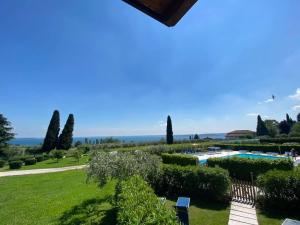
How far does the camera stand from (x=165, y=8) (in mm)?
1529

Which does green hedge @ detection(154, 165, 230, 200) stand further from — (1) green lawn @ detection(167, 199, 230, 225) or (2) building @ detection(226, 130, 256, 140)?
(2) building @ detection(226, 130, 256, 140)

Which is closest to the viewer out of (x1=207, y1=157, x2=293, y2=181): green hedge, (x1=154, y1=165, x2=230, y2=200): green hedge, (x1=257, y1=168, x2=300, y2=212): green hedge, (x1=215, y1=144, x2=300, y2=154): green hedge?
(x1=257, y1=168, x2=300, y2=212): green hedge

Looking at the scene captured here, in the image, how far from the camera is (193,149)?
2780cm

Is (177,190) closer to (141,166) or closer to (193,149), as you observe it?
(141,166)

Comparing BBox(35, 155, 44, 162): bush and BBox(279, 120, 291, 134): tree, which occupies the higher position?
BBox(279, 120, 291, 134): tree

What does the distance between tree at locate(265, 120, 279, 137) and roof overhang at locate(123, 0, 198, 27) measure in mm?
56968

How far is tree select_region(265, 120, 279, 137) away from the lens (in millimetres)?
51500

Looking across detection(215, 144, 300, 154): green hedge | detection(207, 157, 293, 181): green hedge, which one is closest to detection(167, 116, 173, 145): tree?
detection(215, 144, 300, 154): green hedge

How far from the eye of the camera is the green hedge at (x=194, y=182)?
9.05 m

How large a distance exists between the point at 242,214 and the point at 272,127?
55.1 meters

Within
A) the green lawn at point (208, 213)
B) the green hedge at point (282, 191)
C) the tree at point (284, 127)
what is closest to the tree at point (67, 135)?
the green lawn at point (208, 213)

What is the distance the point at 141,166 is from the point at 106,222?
2.36 meters

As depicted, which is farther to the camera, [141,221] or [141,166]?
[141,166]

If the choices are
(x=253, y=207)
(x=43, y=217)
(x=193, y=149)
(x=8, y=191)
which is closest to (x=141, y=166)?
(x=43, y=217)
